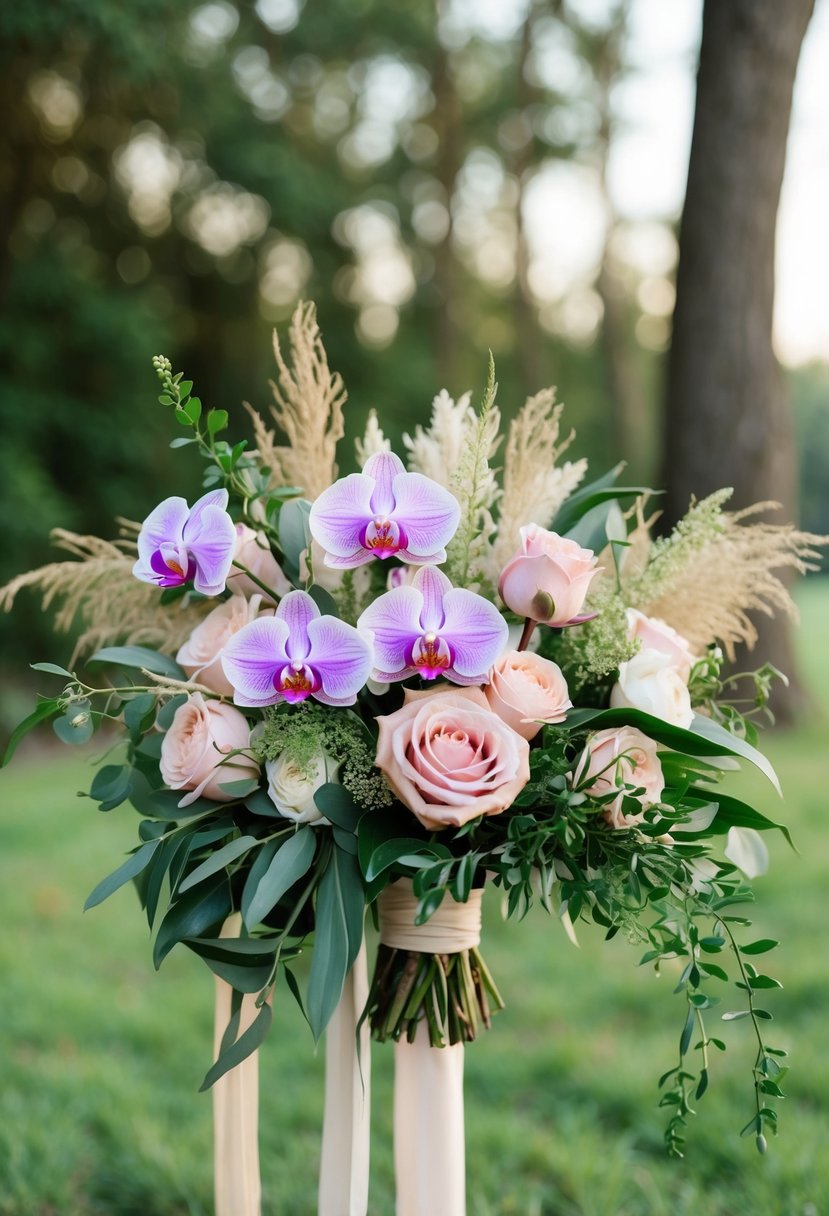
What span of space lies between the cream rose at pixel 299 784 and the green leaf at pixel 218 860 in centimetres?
5

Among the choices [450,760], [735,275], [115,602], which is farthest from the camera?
[735,275]

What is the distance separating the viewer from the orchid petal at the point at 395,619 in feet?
3.50

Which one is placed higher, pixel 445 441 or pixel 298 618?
pixel 445 441

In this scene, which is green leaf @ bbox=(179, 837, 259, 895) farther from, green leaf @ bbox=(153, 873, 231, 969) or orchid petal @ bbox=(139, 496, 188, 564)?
orchid petal @ bbox=(139, 496, 188, 564)

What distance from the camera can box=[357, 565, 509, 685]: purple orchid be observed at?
3.50ft

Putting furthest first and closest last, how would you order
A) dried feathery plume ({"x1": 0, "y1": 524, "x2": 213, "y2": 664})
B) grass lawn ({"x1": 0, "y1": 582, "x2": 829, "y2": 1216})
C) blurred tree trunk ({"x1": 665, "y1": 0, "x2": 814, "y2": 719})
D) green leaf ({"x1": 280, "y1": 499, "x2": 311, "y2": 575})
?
blurred tree trunk ({"x1": 665, "y1": 0, "x2": 814, "y2": 719})
grass lawn ({"x1": 0, "y1": 582, "x2": 829, "y2": 1216})
dried feathery plume ({"x1": 0, "y1": 524, "x2": 213, "y2": 664})
green leaf ({"x1": 280, "y1": 499, "x2": 311, "y2": 575})

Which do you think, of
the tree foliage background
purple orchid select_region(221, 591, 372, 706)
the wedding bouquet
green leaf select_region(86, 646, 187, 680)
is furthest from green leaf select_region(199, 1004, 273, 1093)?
the tree foliage background

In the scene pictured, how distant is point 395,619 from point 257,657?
14cm

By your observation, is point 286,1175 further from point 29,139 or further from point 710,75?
point 29,139

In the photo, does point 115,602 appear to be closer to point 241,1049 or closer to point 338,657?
point 338,657

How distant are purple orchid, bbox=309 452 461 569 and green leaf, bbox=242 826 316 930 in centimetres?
29

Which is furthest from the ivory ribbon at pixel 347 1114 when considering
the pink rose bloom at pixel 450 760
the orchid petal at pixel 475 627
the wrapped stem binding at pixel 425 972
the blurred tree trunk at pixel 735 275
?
the blurred tree trunk at pixel 735 275

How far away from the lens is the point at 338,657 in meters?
1.06

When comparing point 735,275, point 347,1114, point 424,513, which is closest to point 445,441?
point 424,513
